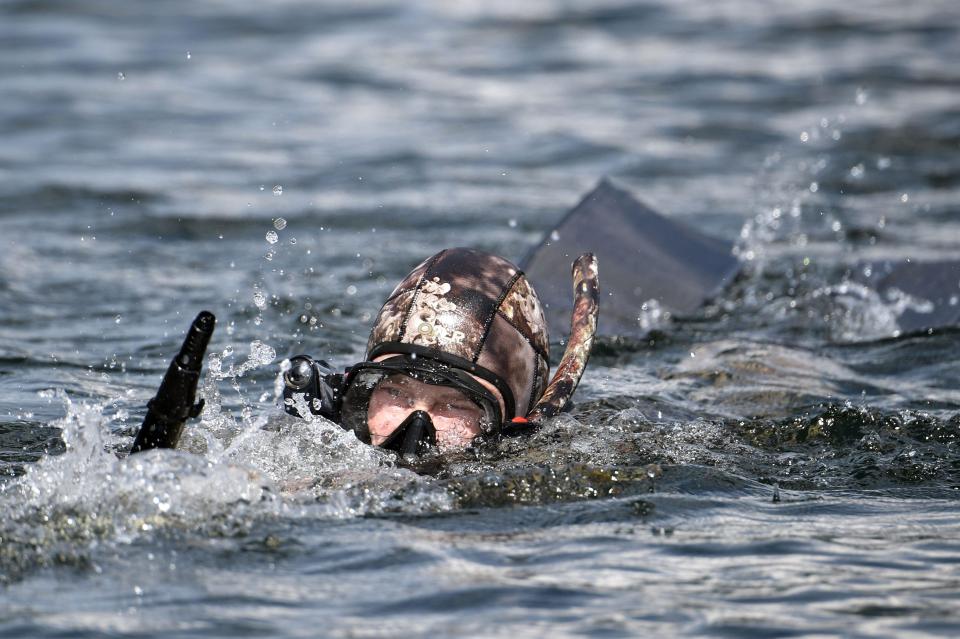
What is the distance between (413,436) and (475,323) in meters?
0.47

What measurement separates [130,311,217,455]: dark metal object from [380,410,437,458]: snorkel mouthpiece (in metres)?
0.86

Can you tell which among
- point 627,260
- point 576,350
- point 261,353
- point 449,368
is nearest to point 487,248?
point 627,260

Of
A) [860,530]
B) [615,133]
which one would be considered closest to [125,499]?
[860,530]

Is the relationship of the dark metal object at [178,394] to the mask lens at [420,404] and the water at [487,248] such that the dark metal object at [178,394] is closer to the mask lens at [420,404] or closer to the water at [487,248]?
the water at [487,248]

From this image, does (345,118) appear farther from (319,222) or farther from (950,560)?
(950,560)

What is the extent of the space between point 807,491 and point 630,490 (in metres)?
0.63

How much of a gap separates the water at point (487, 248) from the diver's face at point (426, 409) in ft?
0.38

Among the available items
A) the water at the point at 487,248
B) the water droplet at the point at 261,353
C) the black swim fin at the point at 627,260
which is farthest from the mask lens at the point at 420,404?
the black swim fin at the point at 627,260

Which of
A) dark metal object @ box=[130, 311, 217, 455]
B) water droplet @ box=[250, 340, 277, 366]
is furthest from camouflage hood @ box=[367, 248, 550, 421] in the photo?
dark metal object @ box=[130, 311, 217, 455]

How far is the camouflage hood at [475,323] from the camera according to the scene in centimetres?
448

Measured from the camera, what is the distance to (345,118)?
1334cm

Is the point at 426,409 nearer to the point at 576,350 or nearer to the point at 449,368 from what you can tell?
the point at 449,368

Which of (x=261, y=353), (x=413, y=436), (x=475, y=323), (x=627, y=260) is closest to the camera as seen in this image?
(x=413, y=436)

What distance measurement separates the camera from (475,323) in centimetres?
454
